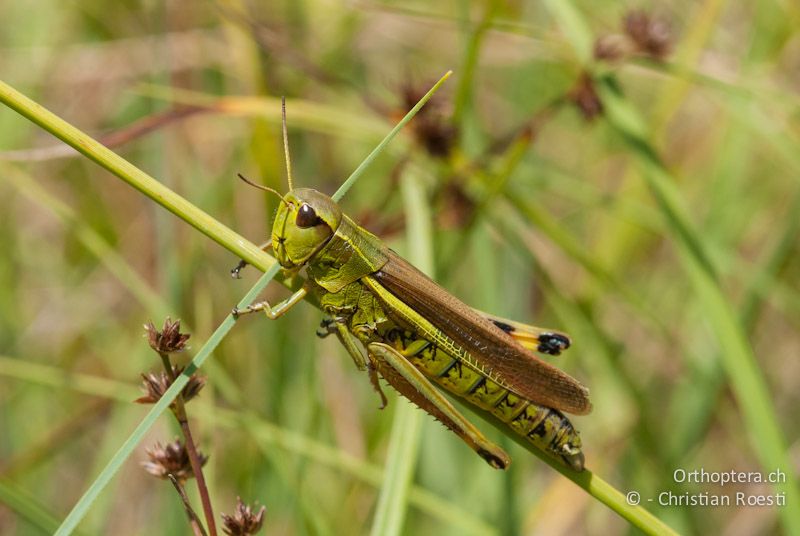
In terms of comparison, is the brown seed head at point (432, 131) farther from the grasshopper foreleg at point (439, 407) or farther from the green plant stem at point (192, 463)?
the green plant stem at point (192, 463)

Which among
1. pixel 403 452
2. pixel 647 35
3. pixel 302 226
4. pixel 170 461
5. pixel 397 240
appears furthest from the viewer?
pixel 397 240

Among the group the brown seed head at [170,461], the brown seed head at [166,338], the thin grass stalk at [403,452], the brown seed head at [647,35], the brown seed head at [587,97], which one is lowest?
the brown seed head at [170,461]

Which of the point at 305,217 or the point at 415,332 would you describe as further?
the point at 415,332

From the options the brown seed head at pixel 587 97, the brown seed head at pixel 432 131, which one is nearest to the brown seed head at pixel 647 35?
the brown seed head at pixel 587 97

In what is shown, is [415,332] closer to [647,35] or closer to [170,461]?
[170,461]

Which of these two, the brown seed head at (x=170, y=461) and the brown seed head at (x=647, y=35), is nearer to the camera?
the brown seed head at (x=170, y=461)

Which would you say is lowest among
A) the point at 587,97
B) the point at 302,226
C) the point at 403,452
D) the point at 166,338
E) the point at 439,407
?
the point at 166,338

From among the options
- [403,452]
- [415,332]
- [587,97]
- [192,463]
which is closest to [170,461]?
[192,463]
